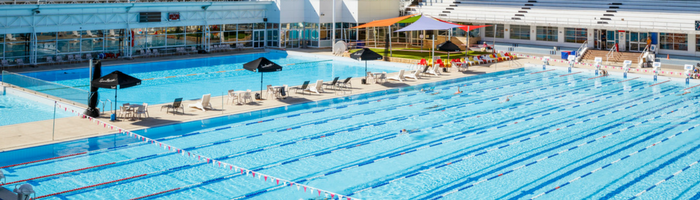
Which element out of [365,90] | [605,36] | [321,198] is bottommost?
[321,198]

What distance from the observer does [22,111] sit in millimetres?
21172

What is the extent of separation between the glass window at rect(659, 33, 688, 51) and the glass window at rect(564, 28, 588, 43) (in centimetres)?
448

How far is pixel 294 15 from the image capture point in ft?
136

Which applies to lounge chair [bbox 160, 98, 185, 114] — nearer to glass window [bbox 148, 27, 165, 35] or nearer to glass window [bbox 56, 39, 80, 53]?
glass window [bbox 56, 39, 80, 53]

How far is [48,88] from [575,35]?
2927 cm

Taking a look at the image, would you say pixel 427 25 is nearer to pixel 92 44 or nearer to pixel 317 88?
pixel 317 88

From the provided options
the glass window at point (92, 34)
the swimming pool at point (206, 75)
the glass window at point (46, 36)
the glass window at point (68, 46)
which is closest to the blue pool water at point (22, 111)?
the swimming pool at point (206, 75)

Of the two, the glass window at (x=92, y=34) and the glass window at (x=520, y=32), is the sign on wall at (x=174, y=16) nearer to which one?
the glass window at (x=92, y=34)

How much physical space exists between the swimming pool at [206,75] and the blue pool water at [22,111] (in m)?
0.61

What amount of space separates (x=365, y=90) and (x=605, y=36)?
19.2m

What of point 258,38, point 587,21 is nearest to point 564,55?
point 587,21

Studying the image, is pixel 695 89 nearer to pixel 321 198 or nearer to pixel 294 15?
pixel 321 198

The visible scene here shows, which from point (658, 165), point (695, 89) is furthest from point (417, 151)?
point (695, 89)

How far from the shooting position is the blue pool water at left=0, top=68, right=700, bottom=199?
13.8 m
